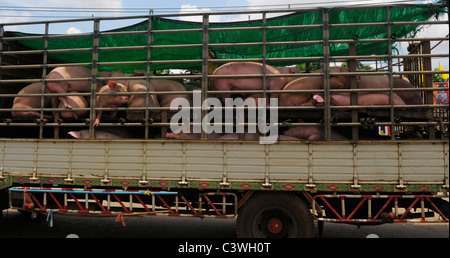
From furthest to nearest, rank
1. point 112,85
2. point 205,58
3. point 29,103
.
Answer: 1. point 29,103
2. point 112,85
3. point 205,58

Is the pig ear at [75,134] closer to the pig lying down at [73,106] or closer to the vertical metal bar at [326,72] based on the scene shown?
the pig lying down at [73,106]

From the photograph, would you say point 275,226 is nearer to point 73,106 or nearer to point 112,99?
point 112,99

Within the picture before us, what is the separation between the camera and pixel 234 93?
4793mm

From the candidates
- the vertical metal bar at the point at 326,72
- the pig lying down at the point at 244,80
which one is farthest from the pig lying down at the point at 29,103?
the vertical metal bar at the point at 326,72

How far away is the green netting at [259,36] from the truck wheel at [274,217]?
112 inches

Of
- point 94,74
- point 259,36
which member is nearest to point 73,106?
point 94,74

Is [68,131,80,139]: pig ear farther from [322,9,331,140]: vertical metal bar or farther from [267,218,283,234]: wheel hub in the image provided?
[322,9,331,140]: vertical metal bar

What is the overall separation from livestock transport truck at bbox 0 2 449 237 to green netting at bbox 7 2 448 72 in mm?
25

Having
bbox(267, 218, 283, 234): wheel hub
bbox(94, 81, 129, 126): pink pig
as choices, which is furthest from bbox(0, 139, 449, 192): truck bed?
bbox(94, 81, 129, 126): pink pig

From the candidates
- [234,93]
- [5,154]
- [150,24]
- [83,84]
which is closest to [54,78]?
[83,84]

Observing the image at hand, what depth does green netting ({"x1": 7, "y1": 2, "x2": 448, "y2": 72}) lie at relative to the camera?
4.68 m

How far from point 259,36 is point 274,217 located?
3.22 metres

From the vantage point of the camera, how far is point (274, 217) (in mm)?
4434
